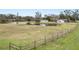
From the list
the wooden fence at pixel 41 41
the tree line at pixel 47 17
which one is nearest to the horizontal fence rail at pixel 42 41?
the wooden fence at pixel 41 41

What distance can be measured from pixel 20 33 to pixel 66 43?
0.64 meters

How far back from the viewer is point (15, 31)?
246cm

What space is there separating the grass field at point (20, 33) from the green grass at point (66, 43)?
0.42ft

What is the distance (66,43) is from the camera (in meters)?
2.49

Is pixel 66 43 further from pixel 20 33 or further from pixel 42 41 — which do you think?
pixel 20 33

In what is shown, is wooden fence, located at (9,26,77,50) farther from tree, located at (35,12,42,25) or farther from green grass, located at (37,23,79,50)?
tree, located at (35,12,42,25)

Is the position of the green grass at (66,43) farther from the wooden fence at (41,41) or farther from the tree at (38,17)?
the tree at (38,17)

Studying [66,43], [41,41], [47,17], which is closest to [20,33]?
[41,41]

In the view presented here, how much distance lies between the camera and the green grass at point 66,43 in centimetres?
247
